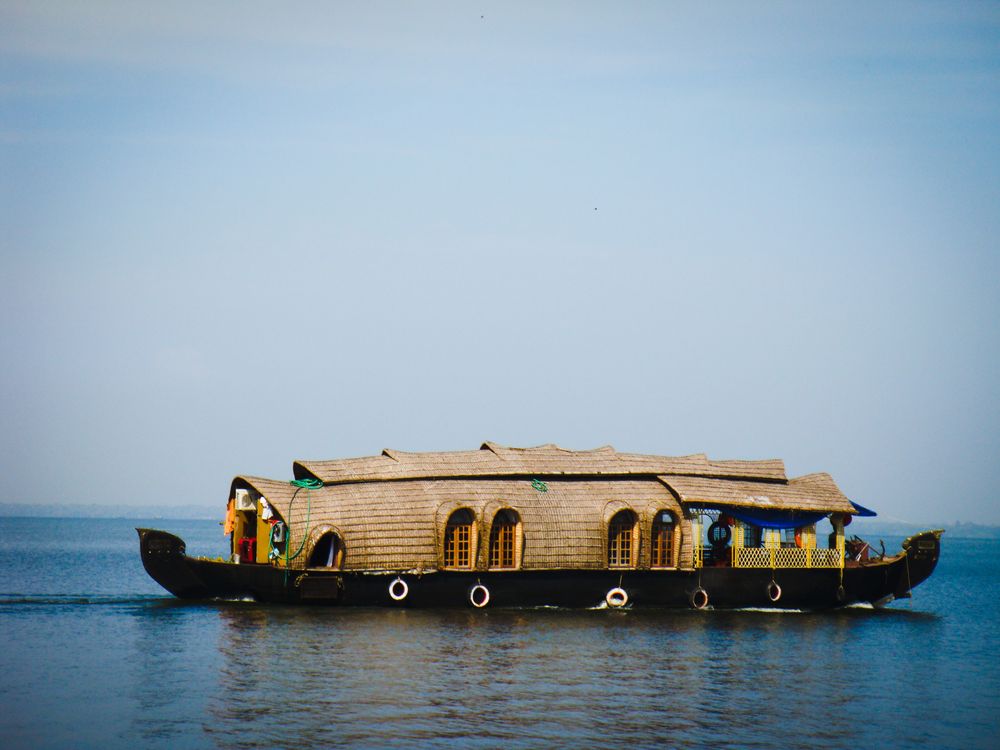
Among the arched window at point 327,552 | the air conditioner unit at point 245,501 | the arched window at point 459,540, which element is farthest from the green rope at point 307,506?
the arched window at point 459,540

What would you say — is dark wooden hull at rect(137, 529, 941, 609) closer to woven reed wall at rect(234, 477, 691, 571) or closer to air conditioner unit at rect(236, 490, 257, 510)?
woven reed wall at rect(234, 477, 691, 571)

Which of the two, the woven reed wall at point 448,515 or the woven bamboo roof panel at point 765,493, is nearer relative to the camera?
the woven reed wall at point 448,515

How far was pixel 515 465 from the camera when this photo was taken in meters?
33.8

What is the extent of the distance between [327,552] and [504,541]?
15.1 feet

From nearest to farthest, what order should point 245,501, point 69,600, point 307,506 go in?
1. point 307,506
2. point 245,501
3. point 69,600

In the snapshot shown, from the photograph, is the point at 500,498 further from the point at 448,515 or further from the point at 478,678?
the point at 478,678

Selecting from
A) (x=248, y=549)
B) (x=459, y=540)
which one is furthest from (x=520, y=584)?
(x=248, y=549)

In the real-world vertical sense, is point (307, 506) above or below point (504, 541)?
above

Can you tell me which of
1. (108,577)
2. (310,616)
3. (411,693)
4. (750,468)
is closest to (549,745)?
(411,693)

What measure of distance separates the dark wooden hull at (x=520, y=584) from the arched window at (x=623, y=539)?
0.44 metres

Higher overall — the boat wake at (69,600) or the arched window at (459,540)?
the arched window at (459,540)

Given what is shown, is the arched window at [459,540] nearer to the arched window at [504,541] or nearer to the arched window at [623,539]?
the arched window at [504,541]

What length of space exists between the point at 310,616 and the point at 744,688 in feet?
37.6

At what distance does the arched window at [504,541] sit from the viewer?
32469 mm
